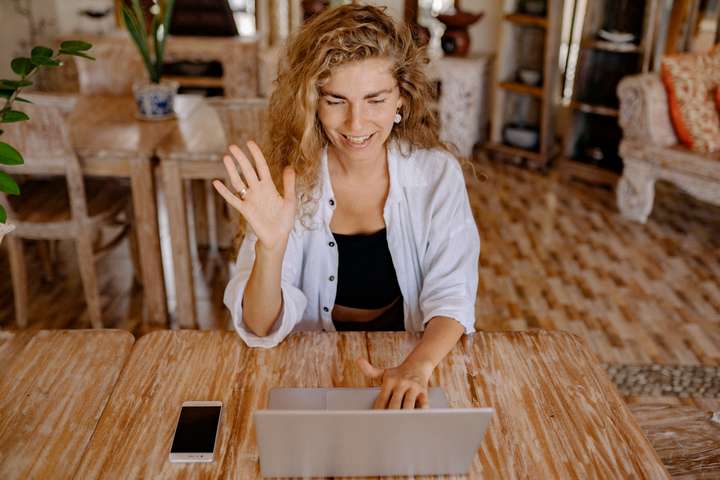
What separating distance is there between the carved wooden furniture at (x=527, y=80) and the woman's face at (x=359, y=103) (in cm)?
295

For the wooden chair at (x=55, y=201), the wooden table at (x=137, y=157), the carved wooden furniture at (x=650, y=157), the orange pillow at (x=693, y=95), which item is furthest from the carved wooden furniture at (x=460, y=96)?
the wooden chair at (x=55, y=201)

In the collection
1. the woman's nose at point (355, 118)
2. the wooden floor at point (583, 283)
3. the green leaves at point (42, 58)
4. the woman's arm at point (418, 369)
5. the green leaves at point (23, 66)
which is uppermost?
the green leaves at point (42, 58)

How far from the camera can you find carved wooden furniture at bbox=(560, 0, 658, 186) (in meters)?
3.90

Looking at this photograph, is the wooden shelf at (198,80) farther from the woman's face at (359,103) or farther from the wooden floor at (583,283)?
the woman's face at (359,103)

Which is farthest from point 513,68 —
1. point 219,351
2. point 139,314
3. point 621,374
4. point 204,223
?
point 219,351

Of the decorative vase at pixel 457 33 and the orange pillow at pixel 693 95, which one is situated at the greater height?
the decorative vase at pixel 457 33

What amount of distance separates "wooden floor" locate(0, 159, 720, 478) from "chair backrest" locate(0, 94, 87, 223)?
2.09 ft

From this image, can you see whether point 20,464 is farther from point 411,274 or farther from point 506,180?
point 506,180

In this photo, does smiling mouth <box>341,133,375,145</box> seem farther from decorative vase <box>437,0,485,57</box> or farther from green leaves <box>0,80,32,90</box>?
decorative vase <box>437,0,485,57</box>

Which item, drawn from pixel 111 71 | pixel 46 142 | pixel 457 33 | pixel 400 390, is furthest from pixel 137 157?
pixel 457 33

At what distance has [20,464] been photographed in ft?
3.28

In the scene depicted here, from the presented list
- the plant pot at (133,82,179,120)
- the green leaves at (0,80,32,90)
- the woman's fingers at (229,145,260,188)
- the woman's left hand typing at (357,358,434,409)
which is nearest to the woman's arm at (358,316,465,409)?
the woman's left hand typing at (357,358,434,409)

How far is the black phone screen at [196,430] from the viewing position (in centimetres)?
101

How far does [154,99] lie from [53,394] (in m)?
1.88
